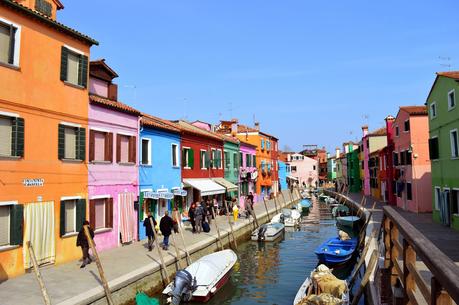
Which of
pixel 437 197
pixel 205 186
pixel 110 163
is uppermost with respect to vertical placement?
pixel 110 163

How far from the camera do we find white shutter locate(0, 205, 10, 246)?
13.1 metres

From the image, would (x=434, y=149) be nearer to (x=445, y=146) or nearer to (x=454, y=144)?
(x=445, y=146)

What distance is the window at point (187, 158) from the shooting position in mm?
26969

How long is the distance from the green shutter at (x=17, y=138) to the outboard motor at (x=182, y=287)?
7092 mm

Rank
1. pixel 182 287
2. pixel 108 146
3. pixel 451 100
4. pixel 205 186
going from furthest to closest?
pixel 205 186, pixel 451 100, pixel 108 146, pixel 182 287

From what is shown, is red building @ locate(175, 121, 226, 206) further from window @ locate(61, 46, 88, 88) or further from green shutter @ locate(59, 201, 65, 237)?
green shutter @ locate(59, 201, 65, 237)

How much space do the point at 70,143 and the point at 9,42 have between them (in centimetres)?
458

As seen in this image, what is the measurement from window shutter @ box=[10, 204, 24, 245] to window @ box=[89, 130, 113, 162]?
174 inches

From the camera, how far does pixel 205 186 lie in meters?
28.2

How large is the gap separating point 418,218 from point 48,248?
23.7 metres

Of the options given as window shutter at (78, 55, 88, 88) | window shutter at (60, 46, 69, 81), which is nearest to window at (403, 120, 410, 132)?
window shutter at (78, 55, 88, 88)

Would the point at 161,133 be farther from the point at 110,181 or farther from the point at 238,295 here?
the point at 238,295

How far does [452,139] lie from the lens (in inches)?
864

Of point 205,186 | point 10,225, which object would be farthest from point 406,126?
point 10,225
